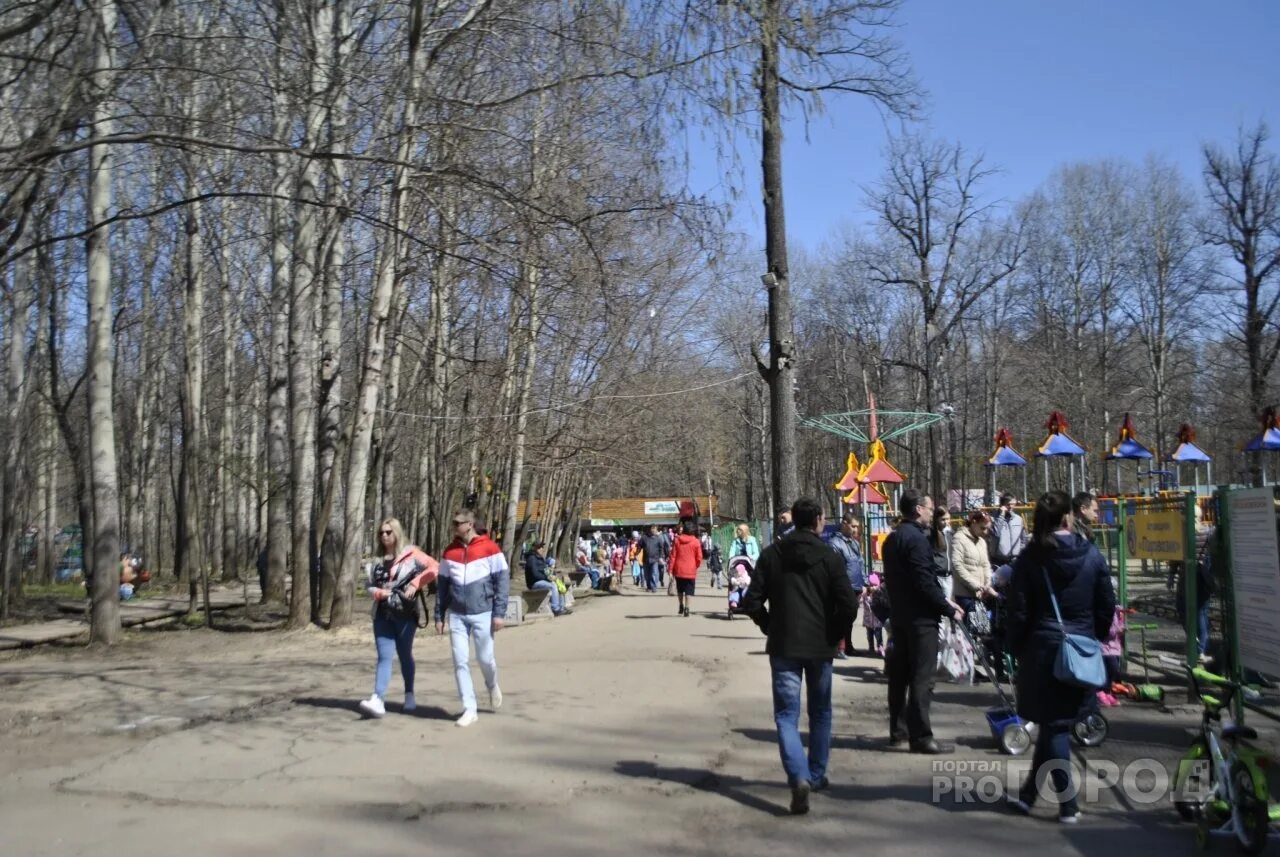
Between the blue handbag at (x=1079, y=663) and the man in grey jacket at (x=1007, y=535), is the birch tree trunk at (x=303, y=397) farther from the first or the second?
the blue handbag at (x=1079, y=663)

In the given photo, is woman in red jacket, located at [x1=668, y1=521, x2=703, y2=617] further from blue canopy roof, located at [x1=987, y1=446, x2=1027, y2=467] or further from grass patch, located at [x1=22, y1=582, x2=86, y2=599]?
grass patch, located at [x1=22, y1=582, x2=86, y2=599]

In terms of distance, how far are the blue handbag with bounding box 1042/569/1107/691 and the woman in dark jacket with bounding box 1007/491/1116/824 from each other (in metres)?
0.06

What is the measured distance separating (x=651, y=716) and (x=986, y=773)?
10.8 ft

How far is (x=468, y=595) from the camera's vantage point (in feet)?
30.5

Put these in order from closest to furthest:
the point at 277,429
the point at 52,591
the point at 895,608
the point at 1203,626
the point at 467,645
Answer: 1. the point at 895,608
2. the point at 467,645
3. the point at 1203,626
4. the point at 277,429
5. the point at 52,591

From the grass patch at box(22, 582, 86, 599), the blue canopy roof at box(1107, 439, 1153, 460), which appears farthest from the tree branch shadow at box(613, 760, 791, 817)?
the grass patch at box(22, 582, 86, 599)

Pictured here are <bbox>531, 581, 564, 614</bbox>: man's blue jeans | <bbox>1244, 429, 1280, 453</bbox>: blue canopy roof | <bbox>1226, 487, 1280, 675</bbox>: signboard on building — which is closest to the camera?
<bbox>1226, 487, 1280, 675</bbox>: signboard on building

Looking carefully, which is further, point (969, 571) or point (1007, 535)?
point (1007, 535)

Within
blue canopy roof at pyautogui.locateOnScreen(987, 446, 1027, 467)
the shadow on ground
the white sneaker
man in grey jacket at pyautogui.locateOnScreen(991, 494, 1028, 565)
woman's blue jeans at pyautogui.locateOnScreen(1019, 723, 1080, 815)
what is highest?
blue canopy roof at pyautogui.locateOnScreen(987, 446, 1027, 467)

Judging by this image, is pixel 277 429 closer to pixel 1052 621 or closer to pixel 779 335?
pixel 779 335

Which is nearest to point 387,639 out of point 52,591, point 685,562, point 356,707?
point 356,707

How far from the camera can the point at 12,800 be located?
6.90 m

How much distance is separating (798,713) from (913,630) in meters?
1.63

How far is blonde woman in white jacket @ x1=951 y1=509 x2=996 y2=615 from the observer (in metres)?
10.4
